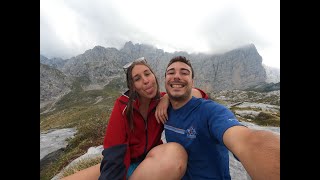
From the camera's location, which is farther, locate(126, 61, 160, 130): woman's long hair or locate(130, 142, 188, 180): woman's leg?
locate(126, 61, 160, 130): woman's long hair

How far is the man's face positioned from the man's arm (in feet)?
5.93

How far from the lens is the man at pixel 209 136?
288 centimetres

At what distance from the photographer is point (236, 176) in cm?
687

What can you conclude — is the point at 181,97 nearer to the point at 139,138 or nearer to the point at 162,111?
the point at 162,111

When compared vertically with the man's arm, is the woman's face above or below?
above

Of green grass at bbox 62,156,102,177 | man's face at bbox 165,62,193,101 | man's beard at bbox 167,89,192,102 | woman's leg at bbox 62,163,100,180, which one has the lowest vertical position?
green grass at bbox 62,156,102,177

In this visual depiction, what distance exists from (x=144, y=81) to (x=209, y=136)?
1.79 m

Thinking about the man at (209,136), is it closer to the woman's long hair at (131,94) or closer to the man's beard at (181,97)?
the man's beard at (181,97)

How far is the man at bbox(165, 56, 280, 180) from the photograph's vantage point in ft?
9.46

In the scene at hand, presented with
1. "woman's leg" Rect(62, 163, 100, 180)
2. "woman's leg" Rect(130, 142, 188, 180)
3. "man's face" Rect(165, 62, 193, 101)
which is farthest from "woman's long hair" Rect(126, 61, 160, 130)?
"woman's leg" Rect(62, 163, 100, 180)

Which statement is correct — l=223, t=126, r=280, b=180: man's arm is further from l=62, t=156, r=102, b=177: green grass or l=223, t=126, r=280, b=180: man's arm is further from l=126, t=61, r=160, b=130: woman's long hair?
l=62, t=156, r=102, b=177: green grass

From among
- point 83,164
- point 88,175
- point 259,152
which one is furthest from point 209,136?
point 83,164

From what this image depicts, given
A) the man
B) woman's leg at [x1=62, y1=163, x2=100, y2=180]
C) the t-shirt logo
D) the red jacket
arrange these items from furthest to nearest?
woman's leg at [x1=62, y1=163, x2=100, y2=180] → the red jacket → the t-shirt logo → the man
